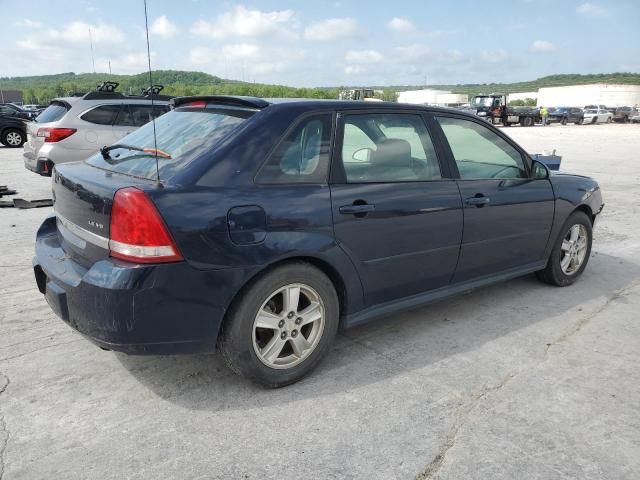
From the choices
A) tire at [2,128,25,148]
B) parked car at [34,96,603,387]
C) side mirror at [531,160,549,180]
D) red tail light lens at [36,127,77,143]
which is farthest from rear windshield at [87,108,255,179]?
tire at [2,128,25,148]

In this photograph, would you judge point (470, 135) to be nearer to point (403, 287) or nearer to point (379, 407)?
point (403, 287)

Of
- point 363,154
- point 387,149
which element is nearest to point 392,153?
point 387,149

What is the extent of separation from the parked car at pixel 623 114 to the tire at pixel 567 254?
5679 centimetres

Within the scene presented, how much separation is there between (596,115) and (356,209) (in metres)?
53.2

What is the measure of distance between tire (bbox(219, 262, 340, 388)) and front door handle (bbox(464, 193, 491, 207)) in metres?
1.29

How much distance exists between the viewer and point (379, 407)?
277 centimetres

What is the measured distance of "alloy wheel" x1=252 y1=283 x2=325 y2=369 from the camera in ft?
9.29

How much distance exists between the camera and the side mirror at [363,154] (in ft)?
10.4

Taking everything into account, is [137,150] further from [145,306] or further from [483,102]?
[483,102]

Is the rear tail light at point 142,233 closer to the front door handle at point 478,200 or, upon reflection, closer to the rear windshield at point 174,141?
the rear windshield at point 174,141

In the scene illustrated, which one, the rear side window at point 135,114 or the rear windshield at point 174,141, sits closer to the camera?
the rear windshield at point 174,141

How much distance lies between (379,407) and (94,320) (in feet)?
4.98

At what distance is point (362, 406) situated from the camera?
2.78 m

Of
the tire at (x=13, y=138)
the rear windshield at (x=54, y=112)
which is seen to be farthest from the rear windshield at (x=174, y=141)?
the tire at (x=13, y=138)
